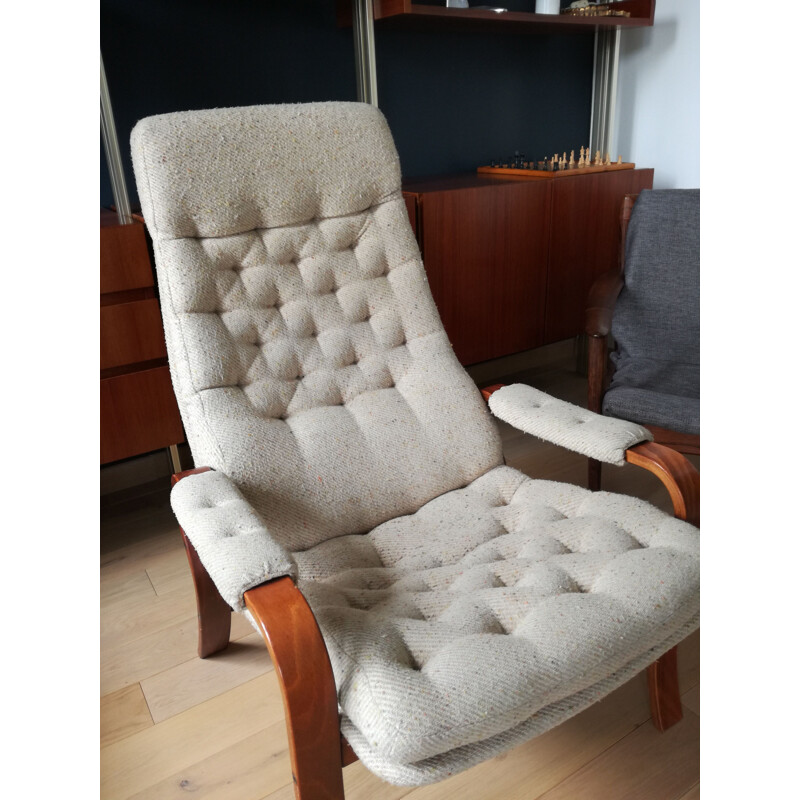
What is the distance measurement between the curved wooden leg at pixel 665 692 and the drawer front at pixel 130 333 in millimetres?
1328

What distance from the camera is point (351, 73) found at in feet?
7.66

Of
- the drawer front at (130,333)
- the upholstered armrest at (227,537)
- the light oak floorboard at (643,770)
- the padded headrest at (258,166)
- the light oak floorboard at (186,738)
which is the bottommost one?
the light oak floorboard at (643,770)

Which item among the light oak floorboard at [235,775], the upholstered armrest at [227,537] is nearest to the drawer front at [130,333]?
the upholstered armrest at [227,537]

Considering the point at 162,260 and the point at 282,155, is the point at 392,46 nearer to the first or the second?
the point at 282,155

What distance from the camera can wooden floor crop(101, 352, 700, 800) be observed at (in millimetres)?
1134

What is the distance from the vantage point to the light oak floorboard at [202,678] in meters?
1.32

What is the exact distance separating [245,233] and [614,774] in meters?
1.20

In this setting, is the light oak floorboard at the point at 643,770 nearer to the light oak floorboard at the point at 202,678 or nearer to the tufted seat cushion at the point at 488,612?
the tufted seat cushion at the point at 488,612

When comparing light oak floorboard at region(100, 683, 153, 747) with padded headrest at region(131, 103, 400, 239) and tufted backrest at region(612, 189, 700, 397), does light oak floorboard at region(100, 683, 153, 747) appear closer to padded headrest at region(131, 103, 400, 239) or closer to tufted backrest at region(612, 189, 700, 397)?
padded headrest at region(131, 103, 400, 239)

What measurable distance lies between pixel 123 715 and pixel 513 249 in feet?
5.80

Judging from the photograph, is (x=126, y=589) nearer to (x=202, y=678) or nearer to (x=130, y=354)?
(x=202, y=678)

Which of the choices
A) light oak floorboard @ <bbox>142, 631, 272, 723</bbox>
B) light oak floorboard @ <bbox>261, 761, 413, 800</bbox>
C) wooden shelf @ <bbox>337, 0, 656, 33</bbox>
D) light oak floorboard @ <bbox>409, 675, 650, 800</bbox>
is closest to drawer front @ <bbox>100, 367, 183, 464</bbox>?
light oak floorboard @ <bbox>142, 631, 272, 723</bbox>

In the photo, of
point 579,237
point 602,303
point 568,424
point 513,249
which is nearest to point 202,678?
point 568,424

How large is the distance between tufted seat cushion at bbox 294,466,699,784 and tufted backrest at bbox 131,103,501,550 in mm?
104
